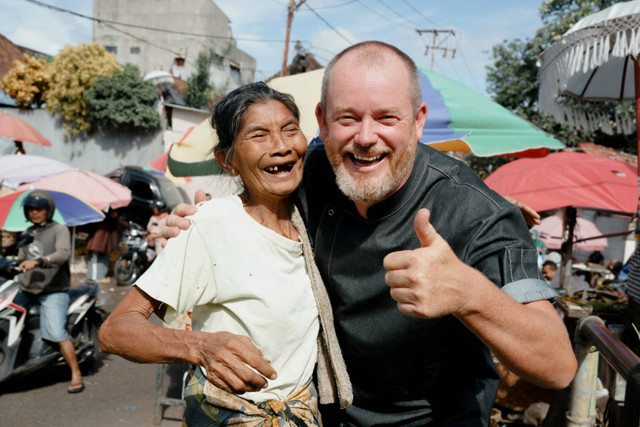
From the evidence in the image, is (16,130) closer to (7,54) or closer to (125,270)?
(125,270)

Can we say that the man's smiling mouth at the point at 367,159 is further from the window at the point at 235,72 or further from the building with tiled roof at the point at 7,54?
the window at the point at 235,72

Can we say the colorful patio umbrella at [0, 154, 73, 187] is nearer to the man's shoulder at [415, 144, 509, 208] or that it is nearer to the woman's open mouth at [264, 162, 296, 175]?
the woman's open mouth at [264, 162, 296, 175]

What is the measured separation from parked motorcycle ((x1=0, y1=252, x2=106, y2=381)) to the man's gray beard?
4219mm

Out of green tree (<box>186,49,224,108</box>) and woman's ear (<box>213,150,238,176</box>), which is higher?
green tree (<box>186,49,224,108</box>)

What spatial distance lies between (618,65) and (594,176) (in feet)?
3.74

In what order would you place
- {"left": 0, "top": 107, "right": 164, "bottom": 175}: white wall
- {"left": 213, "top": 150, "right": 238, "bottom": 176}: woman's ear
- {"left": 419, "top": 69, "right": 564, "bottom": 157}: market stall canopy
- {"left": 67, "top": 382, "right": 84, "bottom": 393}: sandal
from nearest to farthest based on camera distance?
→ 1. {"left": 213, "top": 150, "right": 238, "bottom": 176}: woman's ear
2. {"left": 419, "top": 69, "right": 564, "bottom": 157}: market stall canopy
3. {"left": 67, "top": 382, "right": 84, "bottom": 393}: sandal
4. {"left": 0, "top": 107, "right": 164, "bottom": 175}: white wall

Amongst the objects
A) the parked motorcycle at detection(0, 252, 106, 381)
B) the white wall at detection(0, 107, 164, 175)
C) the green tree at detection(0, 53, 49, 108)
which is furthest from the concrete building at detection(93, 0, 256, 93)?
the parked motorcycle at detection(0, 252, 106, 381)

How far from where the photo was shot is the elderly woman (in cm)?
168

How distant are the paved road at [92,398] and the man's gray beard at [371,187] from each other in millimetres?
3738

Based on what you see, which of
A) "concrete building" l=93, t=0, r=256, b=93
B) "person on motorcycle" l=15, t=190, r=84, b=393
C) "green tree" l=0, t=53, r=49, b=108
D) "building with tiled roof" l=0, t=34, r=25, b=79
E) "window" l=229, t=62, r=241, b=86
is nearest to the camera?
"person on motorcycle" l=15, t=190, r=84, b=393

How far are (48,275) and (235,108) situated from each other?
13.1ft

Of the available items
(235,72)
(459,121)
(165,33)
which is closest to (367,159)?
(459,121)

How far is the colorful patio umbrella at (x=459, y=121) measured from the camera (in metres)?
3.79

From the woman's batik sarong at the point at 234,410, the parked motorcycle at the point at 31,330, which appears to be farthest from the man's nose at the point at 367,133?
the parked motorcycle at the point at 31,330
